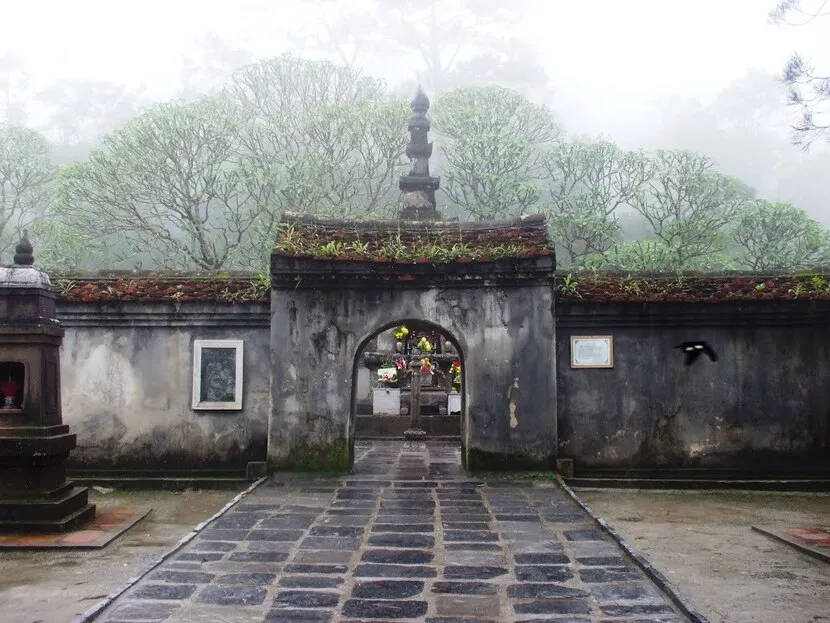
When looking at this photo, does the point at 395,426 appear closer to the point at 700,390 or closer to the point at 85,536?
the point at 700,390

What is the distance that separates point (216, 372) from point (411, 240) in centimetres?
353

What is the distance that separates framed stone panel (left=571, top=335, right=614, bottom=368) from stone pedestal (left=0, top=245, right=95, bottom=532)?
22.3 feet

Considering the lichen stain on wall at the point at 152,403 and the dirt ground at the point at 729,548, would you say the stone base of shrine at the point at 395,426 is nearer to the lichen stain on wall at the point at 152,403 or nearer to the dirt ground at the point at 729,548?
the lichen stain on wall at the point at 152,403

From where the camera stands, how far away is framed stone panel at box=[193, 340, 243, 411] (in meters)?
10.5

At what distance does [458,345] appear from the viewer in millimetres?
10188

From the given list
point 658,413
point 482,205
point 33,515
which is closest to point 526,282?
point 658,413

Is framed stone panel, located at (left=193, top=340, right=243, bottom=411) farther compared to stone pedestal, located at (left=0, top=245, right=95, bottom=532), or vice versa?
framed stone panel, located at (left=193, top=340, right=243, bottom=411)

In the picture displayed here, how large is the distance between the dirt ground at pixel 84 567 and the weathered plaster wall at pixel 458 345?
1556mm

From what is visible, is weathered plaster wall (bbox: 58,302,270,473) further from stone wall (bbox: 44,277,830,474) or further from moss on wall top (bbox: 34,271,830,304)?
moss on wall top (bbox: 34,271,830,304)

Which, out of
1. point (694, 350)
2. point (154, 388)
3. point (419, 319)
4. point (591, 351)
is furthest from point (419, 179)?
point (154, 388)

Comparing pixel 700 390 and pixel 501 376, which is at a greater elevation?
pixel 501 376

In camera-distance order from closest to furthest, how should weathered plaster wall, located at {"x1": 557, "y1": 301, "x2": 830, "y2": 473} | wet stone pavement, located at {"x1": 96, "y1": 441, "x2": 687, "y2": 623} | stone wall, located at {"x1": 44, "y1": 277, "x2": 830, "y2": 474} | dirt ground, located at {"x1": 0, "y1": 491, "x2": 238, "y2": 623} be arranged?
wet stone pavement, located at {"x1": 96, "y1": 441, "x2": 687, "y2": 623} → dirt ground, located at {"x1": 0, "y1": 491, "x2": 238, "y2": 623} → stone wall, located at {"x1": 44, "y1": 277, "x2": 830, "y2": 474} → weathered plaster wall, located at {"x1": 557, "y1": 301, "x2": 830, "y2": 473}

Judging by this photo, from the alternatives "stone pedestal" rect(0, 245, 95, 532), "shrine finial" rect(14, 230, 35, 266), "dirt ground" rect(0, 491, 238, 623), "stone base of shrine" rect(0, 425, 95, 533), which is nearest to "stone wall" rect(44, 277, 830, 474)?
"dirt ground" rect(0, 491, 238, 623)

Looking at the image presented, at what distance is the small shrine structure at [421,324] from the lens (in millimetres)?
9938
